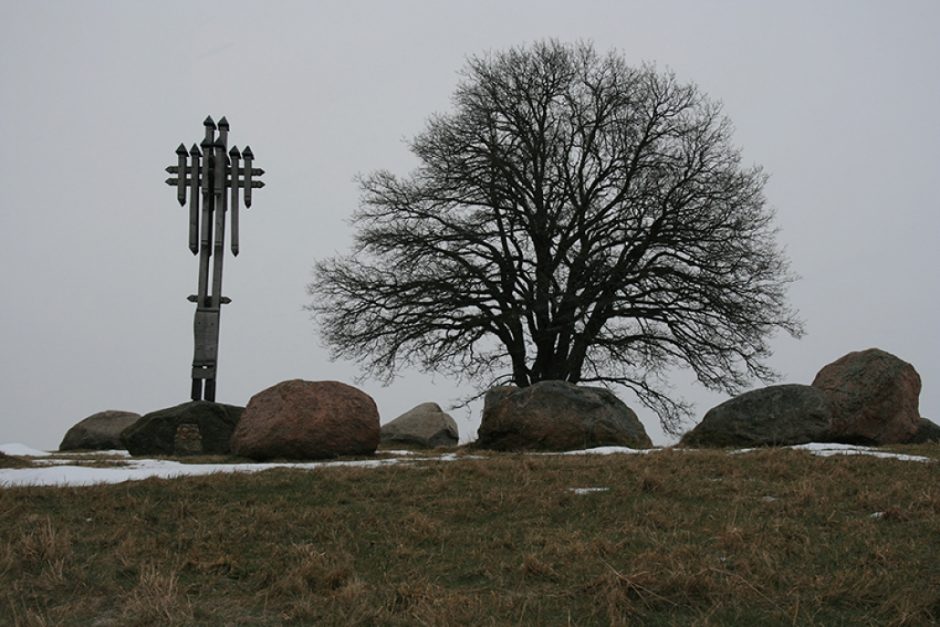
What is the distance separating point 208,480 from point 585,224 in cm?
1355

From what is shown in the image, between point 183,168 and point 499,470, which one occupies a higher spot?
point 183,168

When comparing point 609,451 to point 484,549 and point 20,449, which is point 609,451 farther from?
point 20,449

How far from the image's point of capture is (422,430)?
21.4 m

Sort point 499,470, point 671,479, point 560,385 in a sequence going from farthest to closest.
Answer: point 560,385, point 499,470, point 671,479

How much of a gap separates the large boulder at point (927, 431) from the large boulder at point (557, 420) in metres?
5.25

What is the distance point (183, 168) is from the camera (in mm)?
17062

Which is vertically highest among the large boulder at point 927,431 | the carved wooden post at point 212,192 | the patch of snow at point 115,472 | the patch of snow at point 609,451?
the carved wooden post at point 212,192

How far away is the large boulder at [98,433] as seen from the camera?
21.2 m

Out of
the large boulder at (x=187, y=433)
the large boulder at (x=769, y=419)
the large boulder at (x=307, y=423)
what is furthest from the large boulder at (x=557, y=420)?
the large boulder at (x=187, y=433)

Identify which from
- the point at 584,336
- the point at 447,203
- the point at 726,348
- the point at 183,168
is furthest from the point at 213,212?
the point at 726,348

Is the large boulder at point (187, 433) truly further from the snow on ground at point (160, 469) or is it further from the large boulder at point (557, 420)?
the large boulder at point (557, 420)

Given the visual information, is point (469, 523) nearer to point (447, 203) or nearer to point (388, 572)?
point (388, 572)

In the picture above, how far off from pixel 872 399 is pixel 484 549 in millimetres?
9877

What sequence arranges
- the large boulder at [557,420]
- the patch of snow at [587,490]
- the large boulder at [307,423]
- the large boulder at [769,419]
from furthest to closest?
the large boulder at [557,420] → the large boulder at [769,419] → the large boulder at [307,423] → the patch of snow at [587,490]
